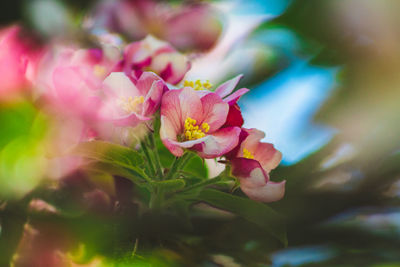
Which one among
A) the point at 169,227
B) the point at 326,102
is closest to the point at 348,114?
the point at 326,102

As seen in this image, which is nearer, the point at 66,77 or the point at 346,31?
the point at 66,77

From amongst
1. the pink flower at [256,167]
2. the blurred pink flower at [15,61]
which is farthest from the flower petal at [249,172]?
the blurred pink flower at [15,61]

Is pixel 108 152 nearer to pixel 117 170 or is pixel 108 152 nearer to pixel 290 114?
pixel 117 170

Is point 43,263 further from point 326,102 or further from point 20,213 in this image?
point 326,102


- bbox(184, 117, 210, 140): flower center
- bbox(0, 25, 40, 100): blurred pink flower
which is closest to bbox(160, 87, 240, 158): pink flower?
bbox(184, 117, 210, 140): flower center

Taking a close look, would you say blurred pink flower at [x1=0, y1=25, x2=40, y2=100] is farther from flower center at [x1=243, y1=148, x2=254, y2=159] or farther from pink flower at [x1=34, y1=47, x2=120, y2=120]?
flower center at [x1=243, y1=148, x2=254, y2=159]

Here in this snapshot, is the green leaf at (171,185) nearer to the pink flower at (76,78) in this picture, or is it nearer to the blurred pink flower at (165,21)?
the pink flower at (76,78)
